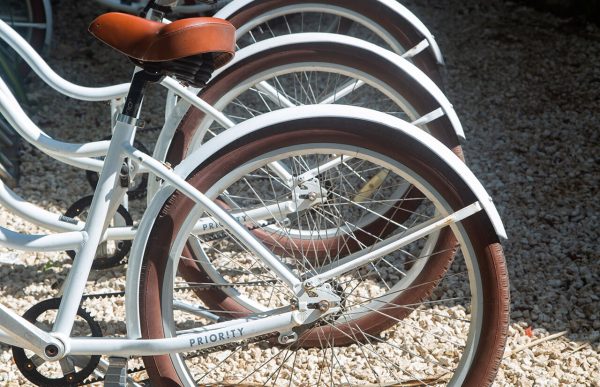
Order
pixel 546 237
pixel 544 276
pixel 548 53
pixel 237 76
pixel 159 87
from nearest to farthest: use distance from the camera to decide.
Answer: pixel 237 76
pixel 544 276
pixel 546 237
pixel 159 87
pixel 548 53

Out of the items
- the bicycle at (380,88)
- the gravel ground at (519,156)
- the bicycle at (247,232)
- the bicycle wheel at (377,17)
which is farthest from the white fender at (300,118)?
the bicycle wheel at (377,17)

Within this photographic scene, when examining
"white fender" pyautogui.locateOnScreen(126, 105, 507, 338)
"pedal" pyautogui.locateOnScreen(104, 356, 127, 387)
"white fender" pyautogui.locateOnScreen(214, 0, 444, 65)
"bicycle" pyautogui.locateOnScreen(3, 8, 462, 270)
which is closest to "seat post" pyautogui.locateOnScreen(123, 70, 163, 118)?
"white fender" pyautogui.locateOnScreen(126, 105, 507, 338)

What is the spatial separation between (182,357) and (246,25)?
154 cm

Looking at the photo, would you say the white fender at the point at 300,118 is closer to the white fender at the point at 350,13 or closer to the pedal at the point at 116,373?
the pedal at the point at 116,373

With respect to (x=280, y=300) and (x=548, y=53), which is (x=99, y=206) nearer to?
(x=280, y=300)

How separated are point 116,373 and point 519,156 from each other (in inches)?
115

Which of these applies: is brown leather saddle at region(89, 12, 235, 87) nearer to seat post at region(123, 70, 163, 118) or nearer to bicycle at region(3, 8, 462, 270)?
seat post at region(123, 70, 163, 118)

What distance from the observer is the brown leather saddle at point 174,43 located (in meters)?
2.25

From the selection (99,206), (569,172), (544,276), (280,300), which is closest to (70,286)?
(99,206)

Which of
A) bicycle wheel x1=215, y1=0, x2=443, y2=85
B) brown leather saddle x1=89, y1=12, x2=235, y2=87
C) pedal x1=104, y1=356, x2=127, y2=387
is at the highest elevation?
bicycle wheel x1=215, y1=0, x2=443, y2=85

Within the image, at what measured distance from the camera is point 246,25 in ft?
11.7

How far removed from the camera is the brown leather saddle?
225cm

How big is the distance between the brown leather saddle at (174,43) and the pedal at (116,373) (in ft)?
2.80

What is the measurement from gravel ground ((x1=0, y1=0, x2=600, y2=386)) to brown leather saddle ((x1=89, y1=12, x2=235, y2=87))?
136cm
